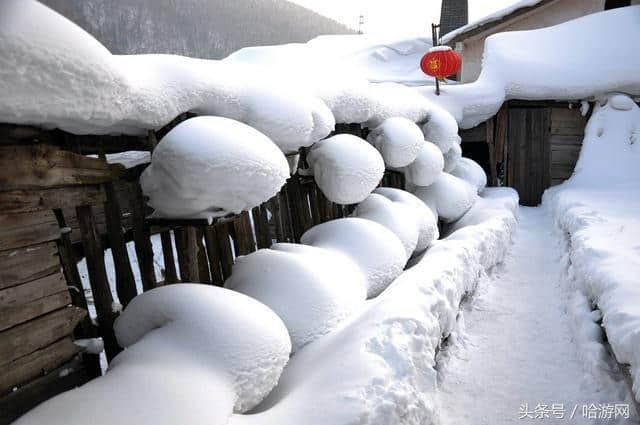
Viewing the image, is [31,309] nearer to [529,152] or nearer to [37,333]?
[37,333]

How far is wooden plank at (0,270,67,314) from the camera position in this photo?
1.66 m

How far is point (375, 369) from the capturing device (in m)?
1.95

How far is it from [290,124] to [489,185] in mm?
7246

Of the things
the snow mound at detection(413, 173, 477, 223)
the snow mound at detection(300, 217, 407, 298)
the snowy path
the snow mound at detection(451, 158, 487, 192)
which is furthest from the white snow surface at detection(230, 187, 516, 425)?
the snow mound at detection(451, 158, 487, 192)

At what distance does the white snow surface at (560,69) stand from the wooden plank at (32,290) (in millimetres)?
7409

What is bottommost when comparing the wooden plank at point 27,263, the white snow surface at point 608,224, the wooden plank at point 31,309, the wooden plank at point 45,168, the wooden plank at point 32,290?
the white snow surface at point 608,224

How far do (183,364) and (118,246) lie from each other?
0.93m

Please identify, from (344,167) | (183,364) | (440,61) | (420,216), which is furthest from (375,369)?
(440,61)

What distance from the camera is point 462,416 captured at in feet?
8.39

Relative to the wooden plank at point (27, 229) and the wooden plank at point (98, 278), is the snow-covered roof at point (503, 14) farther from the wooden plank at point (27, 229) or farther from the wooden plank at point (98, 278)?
the wooden plank at point (27, 229)

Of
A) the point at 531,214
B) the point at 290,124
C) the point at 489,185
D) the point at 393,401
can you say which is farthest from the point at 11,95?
the point at 489,185

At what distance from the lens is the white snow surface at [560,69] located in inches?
317

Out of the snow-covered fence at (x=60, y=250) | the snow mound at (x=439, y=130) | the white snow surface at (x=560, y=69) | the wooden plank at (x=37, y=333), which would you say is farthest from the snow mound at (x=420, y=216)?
the white snow surface at (x=560, y=69)

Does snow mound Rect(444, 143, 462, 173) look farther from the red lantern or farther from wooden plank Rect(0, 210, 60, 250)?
wooden plank Rect(0, 210, 60, 250)
